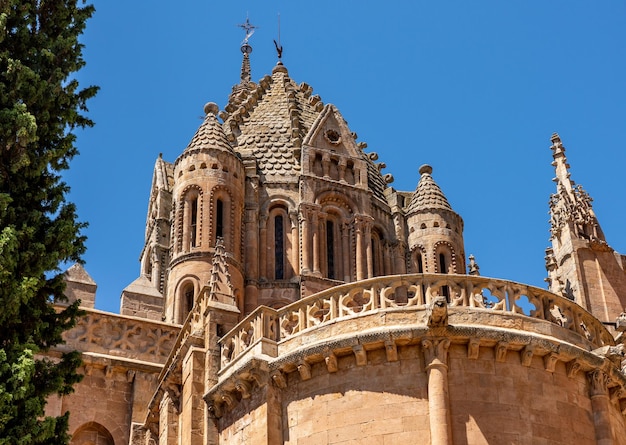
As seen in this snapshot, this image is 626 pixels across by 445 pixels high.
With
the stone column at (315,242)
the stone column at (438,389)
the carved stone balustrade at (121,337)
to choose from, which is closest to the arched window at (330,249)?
the stone column at (315,242)

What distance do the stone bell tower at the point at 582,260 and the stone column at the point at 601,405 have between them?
1399 centimetres

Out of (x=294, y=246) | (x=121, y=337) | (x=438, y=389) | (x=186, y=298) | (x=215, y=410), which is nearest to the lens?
(x=438, y=389)

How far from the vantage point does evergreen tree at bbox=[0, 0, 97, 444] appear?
17125 millimetres

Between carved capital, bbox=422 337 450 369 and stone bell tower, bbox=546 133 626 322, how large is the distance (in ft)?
51.4

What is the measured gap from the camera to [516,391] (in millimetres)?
18953

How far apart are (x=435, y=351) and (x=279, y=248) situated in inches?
717

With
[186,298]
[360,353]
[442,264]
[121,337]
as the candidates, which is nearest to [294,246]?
[186,298]

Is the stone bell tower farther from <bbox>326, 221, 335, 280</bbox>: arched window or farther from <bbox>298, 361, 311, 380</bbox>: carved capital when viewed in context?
<bbox>298, 361, 311, 380</bbox>: carved capital

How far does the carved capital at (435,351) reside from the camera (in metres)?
18.8

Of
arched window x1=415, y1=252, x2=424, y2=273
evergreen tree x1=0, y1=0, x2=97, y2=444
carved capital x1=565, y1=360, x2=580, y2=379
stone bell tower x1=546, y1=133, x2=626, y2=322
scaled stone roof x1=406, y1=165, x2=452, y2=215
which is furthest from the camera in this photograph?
scaled stone roof x1=406, y1=165, x2=452, y2=215

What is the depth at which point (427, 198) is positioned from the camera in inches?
1581

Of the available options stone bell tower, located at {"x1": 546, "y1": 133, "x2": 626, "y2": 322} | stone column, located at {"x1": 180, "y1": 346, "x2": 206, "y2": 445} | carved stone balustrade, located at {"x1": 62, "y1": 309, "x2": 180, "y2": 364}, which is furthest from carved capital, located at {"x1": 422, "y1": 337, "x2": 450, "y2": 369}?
stone bell tower, located at {"x1": 546, "y1": 133, "x2": 626, "y2": 322}

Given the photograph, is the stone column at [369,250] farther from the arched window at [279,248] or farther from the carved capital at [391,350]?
the carved capital at [391,350]

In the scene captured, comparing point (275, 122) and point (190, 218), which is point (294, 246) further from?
point (275, 122)
